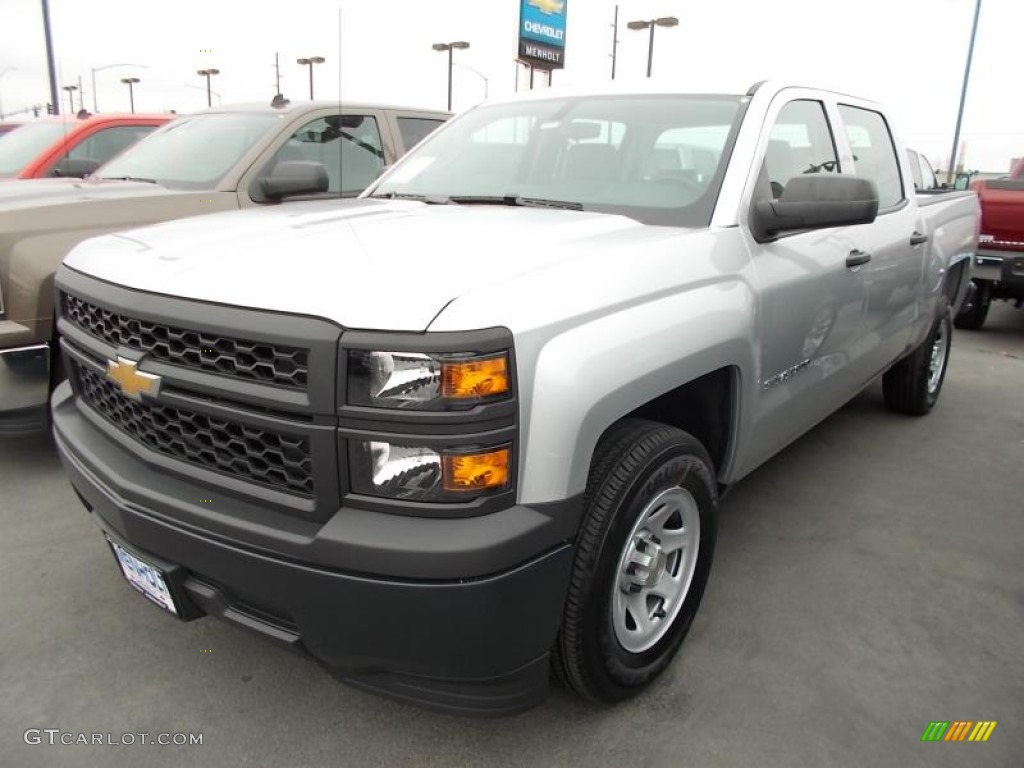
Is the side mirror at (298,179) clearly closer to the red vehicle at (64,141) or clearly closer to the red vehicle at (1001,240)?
the red vehicle at (64,141)

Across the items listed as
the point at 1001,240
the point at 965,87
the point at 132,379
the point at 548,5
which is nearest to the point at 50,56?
the point at 132,379

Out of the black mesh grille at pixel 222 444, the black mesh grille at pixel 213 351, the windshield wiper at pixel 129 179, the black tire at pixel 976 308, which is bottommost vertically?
the black tire at pixel 976 308

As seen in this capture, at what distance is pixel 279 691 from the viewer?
240 cm

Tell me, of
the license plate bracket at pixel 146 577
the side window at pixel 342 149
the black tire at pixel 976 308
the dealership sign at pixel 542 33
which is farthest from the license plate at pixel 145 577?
the dealership sign at pixel 542 33

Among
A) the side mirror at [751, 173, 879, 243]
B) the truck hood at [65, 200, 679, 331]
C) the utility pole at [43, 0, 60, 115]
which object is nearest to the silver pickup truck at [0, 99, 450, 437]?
the truck hood at [65, 200, 679, 331]

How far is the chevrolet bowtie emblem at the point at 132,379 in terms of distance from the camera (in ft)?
6.43

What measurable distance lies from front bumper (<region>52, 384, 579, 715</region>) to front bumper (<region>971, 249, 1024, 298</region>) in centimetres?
714

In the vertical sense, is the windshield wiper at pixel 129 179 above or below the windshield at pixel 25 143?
below

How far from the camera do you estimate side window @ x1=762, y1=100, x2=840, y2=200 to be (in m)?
2.92

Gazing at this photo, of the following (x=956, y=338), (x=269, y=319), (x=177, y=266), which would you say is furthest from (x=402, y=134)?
(x=956, y=338)

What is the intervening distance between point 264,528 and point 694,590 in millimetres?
1410

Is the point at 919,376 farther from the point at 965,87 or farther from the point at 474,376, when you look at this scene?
the point at 965,87

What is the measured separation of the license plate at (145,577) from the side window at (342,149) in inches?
Result: 125

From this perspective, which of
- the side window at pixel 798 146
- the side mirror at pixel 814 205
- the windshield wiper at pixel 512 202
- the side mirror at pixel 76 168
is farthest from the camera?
the side mirror at pixel 76 168
